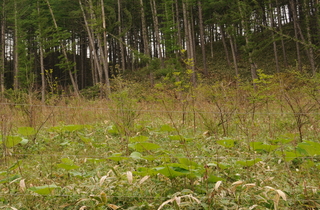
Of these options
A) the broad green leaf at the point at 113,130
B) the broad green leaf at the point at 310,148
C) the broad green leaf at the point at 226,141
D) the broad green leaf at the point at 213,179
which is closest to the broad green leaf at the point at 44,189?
the broad green leaf at the point at 213,179

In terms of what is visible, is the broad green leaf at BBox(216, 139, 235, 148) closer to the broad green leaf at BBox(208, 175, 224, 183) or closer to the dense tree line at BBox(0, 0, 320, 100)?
the broad green leaf at BBox(208, 175, 224, 183)

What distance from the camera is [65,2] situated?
76.8ft

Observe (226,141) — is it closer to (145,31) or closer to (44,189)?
(44,189)

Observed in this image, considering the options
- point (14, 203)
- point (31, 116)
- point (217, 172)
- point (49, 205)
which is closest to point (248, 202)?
point (217, 172)

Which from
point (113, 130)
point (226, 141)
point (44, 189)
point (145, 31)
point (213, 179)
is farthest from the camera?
point (145, 31)

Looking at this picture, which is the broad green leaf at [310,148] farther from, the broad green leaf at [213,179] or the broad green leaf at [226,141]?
the broad green leaf at [213,179]

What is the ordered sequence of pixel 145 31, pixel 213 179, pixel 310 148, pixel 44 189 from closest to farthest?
Answer: pixel 44 189, pixel 213 179, pixel 310 148, pixel 145 31

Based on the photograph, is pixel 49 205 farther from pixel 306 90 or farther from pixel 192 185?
pixel 306 90

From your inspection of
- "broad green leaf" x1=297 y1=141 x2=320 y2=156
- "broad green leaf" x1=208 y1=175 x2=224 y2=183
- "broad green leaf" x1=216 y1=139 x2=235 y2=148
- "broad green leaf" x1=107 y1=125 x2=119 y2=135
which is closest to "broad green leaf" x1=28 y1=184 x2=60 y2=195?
"broad green leaf" x1=208 y1=175 x2=224 y2=183

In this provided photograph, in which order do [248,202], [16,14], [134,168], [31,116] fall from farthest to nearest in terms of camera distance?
[16,14]
[31,116]
[134,168]
[248,202]

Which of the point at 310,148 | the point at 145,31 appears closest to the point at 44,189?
the point at 310,148

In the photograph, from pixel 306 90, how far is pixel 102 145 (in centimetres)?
364

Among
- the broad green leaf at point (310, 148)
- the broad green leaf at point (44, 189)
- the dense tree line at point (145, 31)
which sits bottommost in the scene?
the broad green leaf at point (44, 189)

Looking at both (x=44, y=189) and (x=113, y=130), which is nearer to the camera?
(x=44, y=189)
